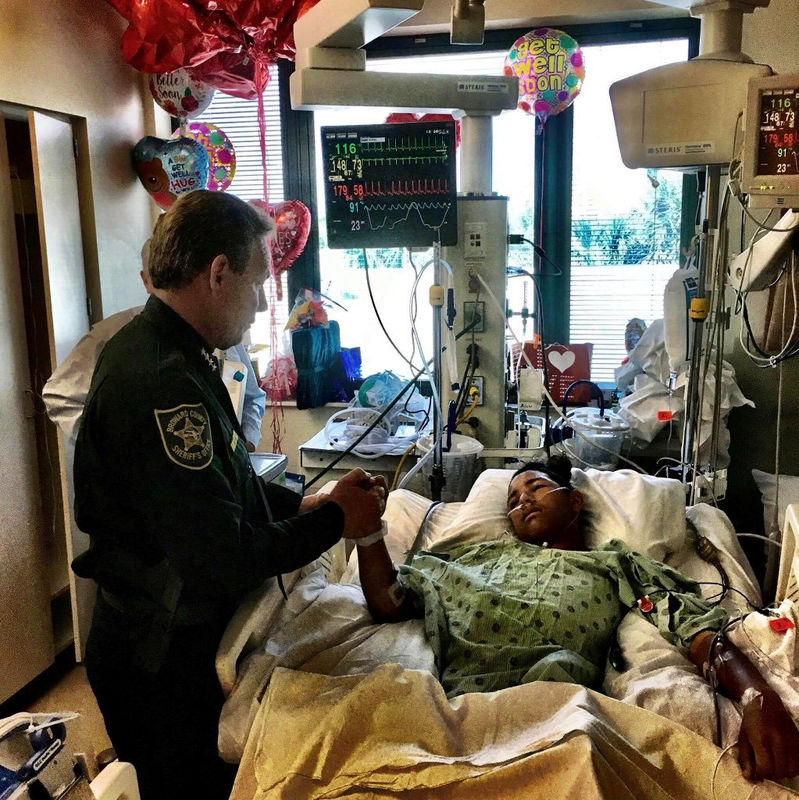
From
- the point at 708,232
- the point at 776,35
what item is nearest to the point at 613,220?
the point at 776,35

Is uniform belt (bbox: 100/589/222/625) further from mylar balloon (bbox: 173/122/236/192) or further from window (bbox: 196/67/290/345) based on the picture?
window (bbox: 196/67/290/345)

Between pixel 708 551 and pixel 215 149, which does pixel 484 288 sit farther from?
pixel 215 149

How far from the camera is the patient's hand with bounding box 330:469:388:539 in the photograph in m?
1.52

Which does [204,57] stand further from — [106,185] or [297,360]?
[297,360]

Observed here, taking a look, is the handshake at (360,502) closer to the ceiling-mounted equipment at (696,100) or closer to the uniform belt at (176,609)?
the uniform belt at (176,609)

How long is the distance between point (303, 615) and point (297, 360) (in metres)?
2.24

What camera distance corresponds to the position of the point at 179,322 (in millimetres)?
1371

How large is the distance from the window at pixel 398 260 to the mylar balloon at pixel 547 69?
0.35 m

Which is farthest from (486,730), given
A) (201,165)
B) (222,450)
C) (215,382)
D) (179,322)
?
(201,165)

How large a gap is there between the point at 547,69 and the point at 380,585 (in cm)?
231

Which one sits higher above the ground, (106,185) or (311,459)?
(106,185)

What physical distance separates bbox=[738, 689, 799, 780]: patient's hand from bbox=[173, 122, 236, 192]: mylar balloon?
286 centimetres

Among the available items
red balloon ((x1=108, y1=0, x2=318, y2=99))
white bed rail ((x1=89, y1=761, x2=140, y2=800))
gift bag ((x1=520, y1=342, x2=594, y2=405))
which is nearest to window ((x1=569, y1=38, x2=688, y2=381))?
gift bag ((x1=520, y1=342, x2=594, y2=405))

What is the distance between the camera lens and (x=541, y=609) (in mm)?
1674
